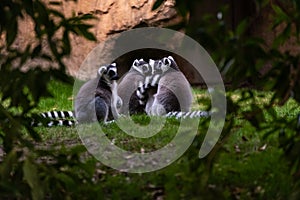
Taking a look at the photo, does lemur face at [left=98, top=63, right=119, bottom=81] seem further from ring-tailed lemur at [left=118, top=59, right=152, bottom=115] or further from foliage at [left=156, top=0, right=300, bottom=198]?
foliage at [left=156, top=0, right=300, bottom=198]

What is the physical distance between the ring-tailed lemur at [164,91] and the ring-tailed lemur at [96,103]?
325mm

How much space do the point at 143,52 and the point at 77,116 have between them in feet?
10.8

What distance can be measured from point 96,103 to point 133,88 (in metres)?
0.85

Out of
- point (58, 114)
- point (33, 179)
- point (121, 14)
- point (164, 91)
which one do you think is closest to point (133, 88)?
point (164, 91)

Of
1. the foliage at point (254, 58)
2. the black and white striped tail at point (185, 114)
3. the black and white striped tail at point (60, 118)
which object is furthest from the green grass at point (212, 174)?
the black and white striped tail at point (60, 118)

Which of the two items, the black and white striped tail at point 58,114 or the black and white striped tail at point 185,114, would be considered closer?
the black and white striped tail at point 185,114

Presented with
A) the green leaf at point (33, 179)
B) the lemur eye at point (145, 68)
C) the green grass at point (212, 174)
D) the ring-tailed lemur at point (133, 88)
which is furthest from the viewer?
the lemur eye at point (145, 68)

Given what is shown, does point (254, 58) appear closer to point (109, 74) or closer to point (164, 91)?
point (109, 74)

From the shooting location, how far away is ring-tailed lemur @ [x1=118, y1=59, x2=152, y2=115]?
7.16m

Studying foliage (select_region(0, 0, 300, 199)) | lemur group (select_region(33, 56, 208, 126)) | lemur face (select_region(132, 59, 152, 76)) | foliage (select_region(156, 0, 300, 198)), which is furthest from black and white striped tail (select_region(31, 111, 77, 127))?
foliage (select_region(156, 0, 300, 198))

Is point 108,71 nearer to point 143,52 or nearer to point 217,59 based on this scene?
point 143,52

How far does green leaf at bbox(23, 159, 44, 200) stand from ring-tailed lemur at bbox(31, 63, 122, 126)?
3.48 metres

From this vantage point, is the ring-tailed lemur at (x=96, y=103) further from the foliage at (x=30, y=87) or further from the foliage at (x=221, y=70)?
the foliage at (x=30, y=87)

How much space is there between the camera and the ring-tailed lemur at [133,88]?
282 inches
